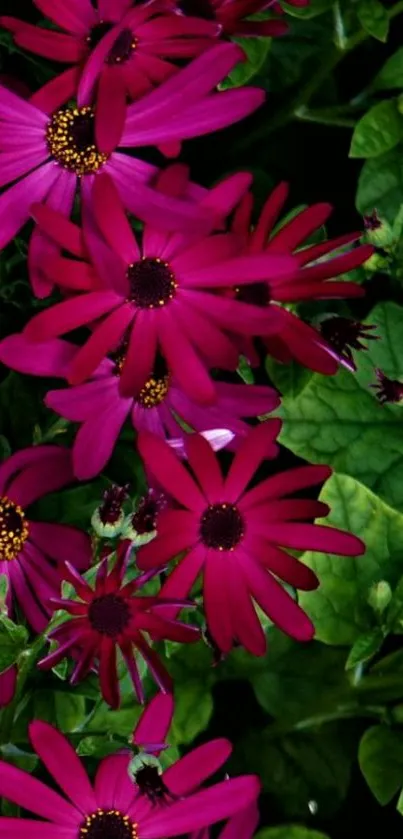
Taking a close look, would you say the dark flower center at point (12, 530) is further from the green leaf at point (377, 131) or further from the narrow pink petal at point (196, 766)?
the green leaf at point (377, 131)

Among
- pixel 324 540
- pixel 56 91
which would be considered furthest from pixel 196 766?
pixel 56 91

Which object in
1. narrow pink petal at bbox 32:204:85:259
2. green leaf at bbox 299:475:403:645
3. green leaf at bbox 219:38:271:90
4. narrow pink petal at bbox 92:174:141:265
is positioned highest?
green leaf at bbox 219:38:271:90

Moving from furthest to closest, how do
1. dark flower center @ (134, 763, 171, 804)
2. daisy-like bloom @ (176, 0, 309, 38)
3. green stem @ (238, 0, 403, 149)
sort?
green stem @ (238, 0, 403, 149) → daisy-like bloom @ (176, 0, 309, 38) → dark flower center @ (134, 763, 171, 804)

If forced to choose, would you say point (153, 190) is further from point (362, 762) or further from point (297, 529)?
point (362, 762)

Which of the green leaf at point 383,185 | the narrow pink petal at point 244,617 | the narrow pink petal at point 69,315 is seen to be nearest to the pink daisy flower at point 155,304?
the narrow pink petal at point 69,315

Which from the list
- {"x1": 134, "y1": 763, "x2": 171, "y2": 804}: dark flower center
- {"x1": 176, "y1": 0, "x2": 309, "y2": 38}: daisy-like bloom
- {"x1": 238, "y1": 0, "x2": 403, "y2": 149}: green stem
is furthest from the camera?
{"x1": 238, "y1": 0, "x2": 403, "y2": 149}: green stem

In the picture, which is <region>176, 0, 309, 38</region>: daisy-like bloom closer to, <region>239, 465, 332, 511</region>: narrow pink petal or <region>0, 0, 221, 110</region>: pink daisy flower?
<region>0, 0, 221, 110</region>: pink daisy flower

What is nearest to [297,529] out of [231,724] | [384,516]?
[384,516]

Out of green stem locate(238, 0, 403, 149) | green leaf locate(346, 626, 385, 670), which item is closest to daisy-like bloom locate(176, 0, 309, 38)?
green stem locate(238, 0, 403, 149)
